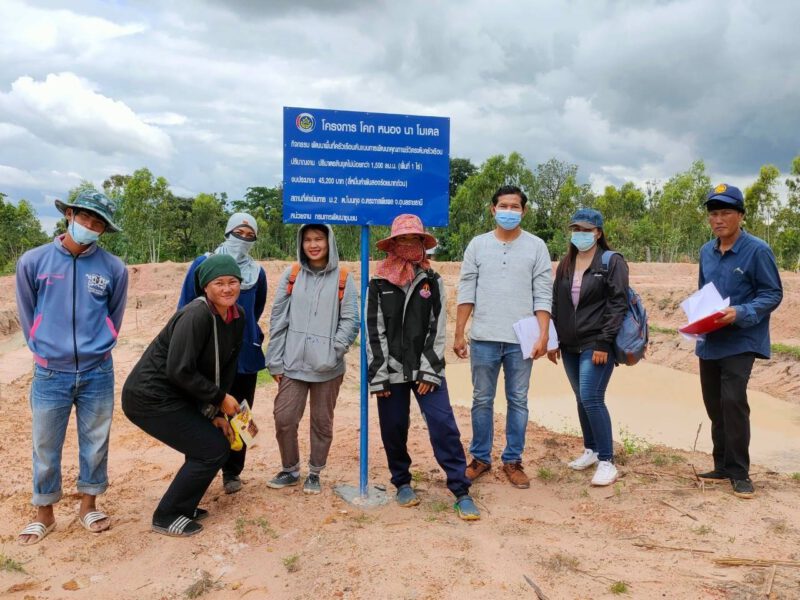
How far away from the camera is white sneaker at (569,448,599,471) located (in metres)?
4.46

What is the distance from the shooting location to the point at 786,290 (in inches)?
607

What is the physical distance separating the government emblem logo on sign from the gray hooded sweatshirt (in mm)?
628

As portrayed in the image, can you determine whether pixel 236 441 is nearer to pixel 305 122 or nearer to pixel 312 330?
pixel 312 330

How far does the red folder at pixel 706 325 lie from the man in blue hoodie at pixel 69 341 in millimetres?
3598

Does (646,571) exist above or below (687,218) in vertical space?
below

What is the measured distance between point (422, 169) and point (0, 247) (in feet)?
105

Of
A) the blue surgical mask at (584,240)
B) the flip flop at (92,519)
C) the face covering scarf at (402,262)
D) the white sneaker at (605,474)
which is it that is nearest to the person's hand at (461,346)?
the face covering scarf at (402,262)

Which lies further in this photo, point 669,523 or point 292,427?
point 292,427

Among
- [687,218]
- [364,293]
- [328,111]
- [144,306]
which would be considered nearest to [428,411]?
[364,293]

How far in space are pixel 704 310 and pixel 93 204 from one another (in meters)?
3.78

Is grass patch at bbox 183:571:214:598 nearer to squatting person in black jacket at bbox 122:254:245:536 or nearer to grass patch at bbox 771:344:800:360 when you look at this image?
squatting person in black jacket at bbox 122:254:245:536

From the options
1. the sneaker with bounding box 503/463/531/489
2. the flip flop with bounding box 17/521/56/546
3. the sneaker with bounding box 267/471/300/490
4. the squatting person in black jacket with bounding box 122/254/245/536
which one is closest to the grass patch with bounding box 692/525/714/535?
the sneaker with bounding box 503/463/531/489

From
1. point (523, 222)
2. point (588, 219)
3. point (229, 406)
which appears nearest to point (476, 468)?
point (229, 406)

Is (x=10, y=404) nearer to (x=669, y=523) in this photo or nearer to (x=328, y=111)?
(x=328, y=111)
